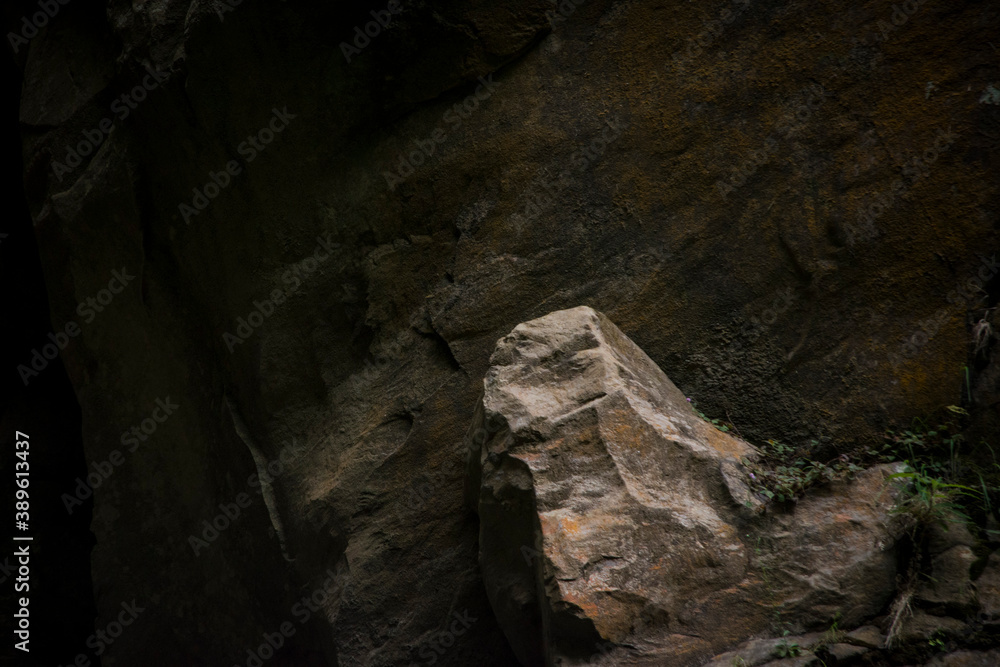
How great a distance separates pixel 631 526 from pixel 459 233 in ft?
6.41

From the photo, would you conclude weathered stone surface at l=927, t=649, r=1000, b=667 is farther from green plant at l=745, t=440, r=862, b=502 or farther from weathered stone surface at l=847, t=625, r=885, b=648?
green plant at l=745, t=440, r=862, b=502

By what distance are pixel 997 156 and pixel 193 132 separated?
4129mm

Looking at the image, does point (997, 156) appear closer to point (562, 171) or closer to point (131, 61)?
point (562, 171)

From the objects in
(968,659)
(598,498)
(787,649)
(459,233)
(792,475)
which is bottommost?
(968,659)

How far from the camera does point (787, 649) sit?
2867mm

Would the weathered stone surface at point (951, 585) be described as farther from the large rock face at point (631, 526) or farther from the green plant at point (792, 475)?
the green plant at point (792, 475)

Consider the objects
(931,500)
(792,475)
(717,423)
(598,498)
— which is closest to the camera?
(931,500)

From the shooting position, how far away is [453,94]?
444 centimetres

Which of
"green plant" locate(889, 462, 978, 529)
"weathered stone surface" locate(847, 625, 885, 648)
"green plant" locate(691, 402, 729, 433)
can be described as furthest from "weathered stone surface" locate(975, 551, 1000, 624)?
"green plant" locate(691, 402, 729, 433)

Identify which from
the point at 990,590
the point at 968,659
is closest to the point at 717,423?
the point at 990,590

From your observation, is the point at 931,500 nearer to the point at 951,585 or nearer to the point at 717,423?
the point at 951,585

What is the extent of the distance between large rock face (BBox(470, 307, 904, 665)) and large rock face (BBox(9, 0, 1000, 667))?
13 centimetres

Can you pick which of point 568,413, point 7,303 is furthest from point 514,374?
point 7,303

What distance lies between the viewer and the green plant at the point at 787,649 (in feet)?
9.36
